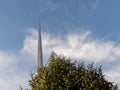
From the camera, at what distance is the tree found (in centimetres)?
4169

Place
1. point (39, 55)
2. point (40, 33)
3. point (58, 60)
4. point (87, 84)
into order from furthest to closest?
point (40, 33) → point (39, 55) → point (58, 60) → point (87, 84)

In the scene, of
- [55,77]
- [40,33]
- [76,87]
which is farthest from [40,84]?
[40,33]

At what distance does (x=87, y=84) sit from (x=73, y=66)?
490 centimetres

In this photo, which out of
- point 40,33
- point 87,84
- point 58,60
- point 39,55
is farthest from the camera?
point 40,33

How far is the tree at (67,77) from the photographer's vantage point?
41.7 metres

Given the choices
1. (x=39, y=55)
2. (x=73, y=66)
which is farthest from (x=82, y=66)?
(x=39, y=55)

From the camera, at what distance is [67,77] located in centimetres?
4253

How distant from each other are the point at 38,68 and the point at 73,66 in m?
5.54

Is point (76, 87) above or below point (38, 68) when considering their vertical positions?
below

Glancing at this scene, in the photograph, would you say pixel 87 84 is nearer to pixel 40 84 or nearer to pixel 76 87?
pixel 76 87

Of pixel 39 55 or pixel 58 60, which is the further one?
pixel 39 55

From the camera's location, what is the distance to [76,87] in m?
42.1

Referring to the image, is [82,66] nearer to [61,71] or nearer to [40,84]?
[61,71]

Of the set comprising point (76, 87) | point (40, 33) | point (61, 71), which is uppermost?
point (40, 33)
